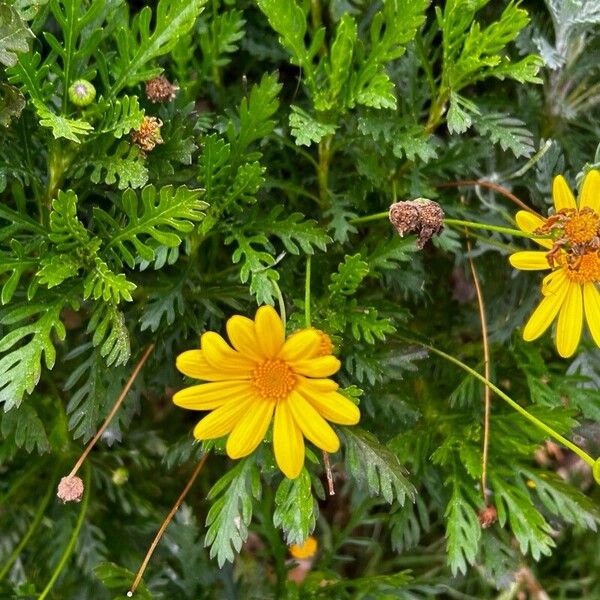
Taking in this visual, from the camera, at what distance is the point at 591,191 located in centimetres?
91

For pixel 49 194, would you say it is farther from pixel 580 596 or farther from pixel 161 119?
pixel 580 596

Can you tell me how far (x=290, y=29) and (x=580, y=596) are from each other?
49.2 inches

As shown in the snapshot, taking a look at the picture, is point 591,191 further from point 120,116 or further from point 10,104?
point 10,104

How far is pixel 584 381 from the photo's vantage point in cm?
115

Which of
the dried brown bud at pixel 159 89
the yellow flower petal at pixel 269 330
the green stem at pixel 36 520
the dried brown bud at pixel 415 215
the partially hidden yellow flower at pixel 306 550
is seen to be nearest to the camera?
the yellow flower petal at pixel 269 330

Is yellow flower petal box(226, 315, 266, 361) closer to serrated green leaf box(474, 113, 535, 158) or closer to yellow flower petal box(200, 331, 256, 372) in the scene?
yellow flower petal box(200, 331, 256, 372)

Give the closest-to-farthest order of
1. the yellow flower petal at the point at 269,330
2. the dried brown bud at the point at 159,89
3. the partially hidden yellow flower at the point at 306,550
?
the yellow flower petal at the point at 269,330 → the dried brown bud at the point at 159,89 → the partially hidden yellow flower at the point at 306,550

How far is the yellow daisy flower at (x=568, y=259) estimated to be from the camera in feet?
2.89

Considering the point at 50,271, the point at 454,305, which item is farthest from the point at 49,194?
the point at 454,305

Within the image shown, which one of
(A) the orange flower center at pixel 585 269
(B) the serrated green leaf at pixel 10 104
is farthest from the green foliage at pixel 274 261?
(A) the orange flower center at pixel 585 269

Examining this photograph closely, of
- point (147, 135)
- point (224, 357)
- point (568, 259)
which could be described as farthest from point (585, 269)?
point (147, 135)

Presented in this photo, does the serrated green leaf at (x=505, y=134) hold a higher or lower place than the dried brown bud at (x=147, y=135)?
lower

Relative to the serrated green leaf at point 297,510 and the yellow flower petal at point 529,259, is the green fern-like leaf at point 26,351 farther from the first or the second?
the yellow flower petal at point 529,259

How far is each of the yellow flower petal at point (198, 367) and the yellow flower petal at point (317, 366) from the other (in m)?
0.08
